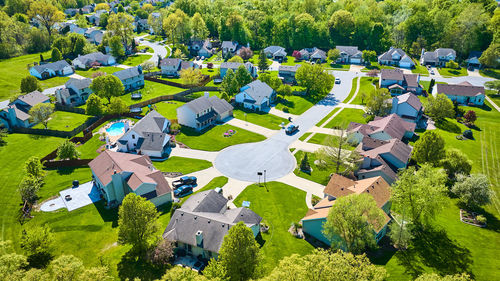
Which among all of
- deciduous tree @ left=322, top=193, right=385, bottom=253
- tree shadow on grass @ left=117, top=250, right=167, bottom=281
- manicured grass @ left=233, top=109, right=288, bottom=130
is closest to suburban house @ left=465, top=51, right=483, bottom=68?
manicured grass @ left=233, top=109, right=288, bottom=130

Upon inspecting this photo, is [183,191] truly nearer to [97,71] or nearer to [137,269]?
[137,269]

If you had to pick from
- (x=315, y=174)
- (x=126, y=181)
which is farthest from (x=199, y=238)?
(x=315, y=174)

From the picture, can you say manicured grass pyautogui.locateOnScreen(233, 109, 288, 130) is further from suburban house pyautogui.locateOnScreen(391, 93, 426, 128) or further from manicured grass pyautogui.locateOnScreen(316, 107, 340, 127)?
suburban house pyautogui.locateOnScreen(391, 93, 426, 128)

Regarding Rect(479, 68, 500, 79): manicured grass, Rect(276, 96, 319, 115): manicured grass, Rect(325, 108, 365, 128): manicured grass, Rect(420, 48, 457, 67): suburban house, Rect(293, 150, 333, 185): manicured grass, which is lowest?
Rect(293, 150, 333, 185): manicured grass

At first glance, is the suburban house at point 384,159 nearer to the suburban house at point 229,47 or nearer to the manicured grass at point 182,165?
the manicured grass at point 182,165

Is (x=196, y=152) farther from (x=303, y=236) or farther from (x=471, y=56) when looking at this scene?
(x=471, y=56)

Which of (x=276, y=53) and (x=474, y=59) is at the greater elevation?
(x=474, y=59)

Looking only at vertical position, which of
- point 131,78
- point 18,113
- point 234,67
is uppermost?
point 234,67
